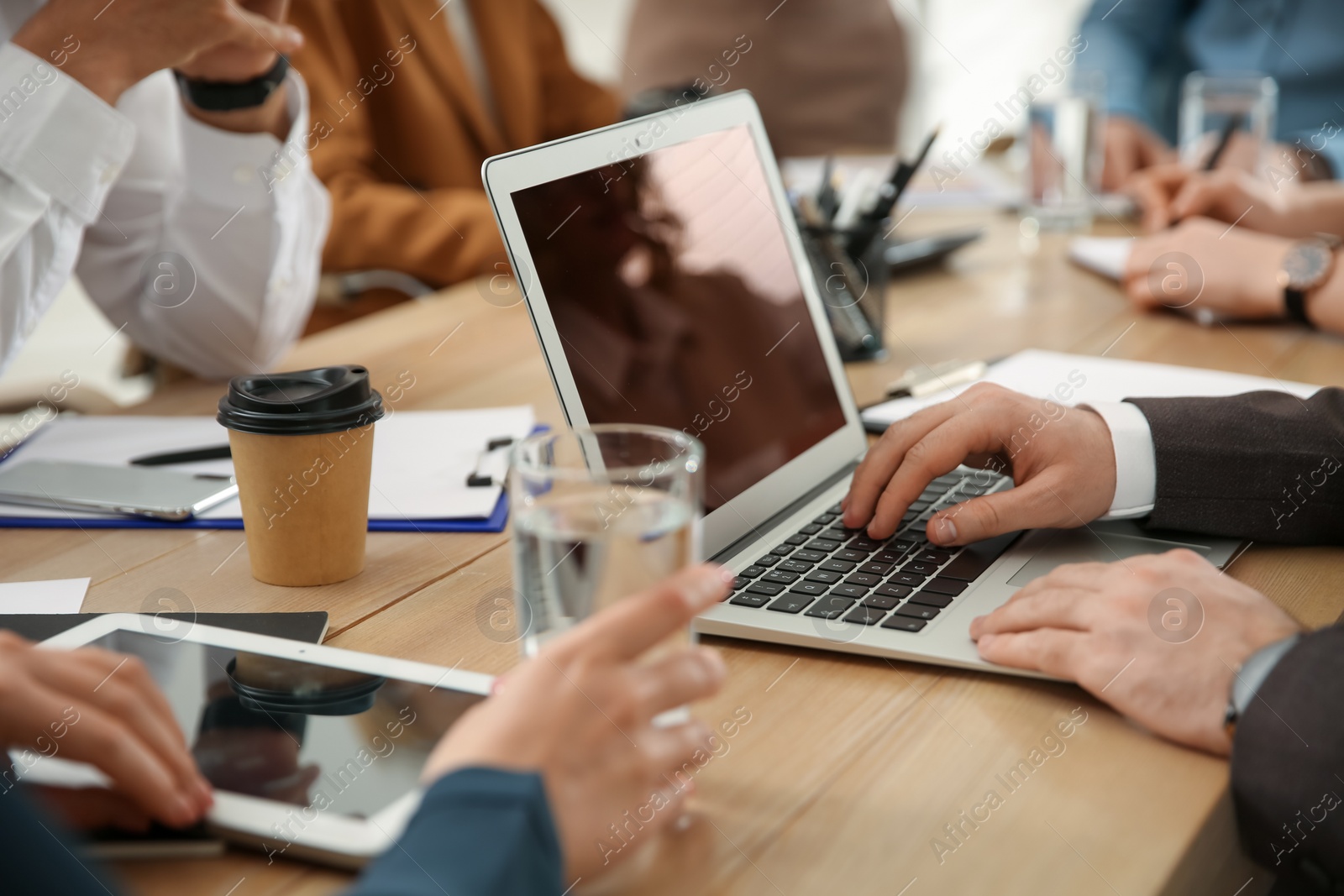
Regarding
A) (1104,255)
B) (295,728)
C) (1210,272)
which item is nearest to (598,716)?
(295,728)

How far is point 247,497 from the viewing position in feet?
2.45

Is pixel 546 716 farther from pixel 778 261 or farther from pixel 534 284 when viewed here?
pixel 778 261

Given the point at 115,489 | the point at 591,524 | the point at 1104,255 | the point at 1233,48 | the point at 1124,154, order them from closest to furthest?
the point at 591,524 → the point at 115,489 → the point at 1104,255 → the point at 1124,154 → the point at 1233,48

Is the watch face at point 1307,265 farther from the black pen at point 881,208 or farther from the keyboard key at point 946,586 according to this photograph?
the keyboard key at point 946,586

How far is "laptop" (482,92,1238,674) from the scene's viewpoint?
0.68 metres

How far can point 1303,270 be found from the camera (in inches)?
50.8

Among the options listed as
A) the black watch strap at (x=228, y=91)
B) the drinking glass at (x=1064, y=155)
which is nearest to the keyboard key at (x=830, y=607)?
the black watch strap at (x=228, y=91)

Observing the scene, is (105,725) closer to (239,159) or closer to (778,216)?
(778,216)

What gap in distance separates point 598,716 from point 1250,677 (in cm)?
34

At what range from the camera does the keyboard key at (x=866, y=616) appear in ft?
2.16

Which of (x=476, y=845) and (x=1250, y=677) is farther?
(x=1250, y=677)

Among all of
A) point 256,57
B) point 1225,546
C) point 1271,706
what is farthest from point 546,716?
point 256,57

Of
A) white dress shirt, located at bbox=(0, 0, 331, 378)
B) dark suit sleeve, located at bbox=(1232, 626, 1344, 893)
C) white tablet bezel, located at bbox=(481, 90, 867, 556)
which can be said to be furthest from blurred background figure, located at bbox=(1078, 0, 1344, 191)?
dark suit sleeve, located at bbox=(1232, 626, 1344, 893)

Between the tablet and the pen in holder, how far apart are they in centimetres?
73
